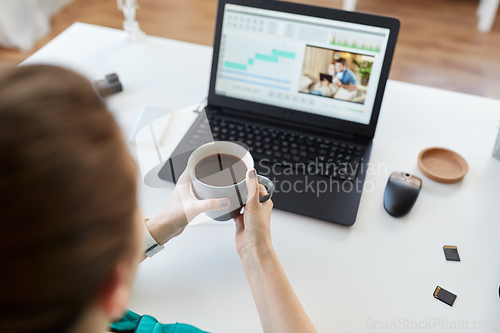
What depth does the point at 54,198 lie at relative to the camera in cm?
26

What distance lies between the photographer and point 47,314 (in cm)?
28

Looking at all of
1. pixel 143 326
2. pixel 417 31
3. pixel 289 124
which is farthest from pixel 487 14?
pixel 143 326

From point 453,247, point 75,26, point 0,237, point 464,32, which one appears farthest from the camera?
point 464,32

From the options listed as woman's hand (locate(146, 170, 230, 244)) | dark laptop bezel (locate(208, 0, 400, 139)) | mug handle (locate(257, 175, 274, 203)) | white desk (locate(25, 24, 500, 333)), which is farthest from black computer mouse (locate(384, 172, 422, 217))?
woman's hand (locate(146, 170, 230, 244))

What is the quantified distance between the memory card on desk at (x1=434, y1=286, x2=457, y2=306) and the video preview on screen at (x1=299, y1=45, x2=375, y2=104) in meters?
0.43

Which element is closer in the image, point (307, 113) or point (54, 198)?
point (54, 198)

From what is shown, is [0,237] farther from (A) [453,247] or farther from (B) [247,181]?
(A) [453,247]

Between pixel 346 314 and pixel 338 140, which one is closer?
pixel 346 314

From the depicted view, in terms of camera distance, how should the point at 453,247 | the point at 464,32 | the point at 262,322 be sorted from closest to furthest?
the point at 262,322
the point at 453,247
the point at 464,32

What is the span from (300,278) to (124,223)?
1.40 feet

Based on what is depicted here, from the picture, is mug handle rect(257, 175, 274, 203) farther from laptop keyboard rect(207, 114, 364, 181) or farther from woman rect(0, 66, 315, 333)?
woman rect(0, 66, 315, 333)

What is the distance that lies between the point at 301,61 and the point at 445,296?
0.56m

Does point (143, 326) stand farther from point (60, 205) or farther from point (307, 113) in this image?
point (307, 113)

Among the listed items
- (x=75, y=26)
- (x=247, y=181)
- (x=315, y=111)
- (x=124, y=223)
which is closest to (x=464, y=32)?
(x=315, y=111)
